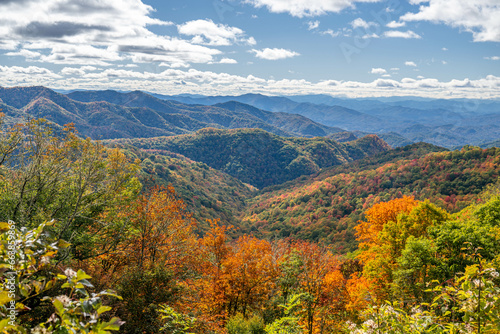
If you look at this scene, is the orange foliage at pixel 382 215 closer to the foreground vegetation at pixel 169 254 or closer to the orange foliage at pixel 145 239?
the foreground vegetation at pixel 169 254

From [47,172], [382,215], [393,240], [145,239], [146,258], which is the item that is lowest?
[146,258]

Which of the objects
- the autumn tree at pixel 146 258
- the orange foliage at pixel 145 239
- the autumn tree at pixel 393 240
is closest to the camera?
the autumn tree at pixel 146 258

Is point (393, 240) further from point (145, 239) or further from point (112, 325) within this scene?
point (112, 325)

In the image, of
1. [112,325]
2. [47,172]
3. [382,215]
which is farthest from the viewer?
[382,215]

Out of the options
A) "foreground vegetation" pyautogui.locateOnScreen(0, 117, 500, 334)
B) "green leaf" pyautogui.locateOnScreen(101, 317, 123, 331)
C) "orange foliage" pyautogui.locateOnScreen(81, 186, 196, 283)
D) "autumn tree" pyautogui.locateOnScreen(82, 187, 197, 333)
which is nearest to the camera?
"green leaf" pyautogui.locateOnScreen(101, 317, 123, 331)

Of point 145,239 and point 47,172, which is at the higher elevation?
point 47,172

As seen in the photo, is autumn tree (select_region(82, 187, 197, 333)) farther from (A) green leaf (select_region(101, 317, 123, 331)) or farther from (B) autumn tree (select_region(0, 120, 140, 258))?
(A) green leaf (select_region(101, 317, 123, 331))

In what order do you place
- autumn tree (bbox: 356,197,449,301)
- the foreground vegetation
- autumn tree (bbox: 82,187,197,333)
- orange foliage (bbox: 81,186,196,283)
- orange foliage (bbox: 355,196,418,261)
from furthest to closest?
orange foliage (bbox: 355,196,418,261) < autumn tree (bbox: 356,197,449,301) < orange foliage (bbox: 81,186,196,283) < autumn tree (bbox: 82,187,197,333) < the foreground vegetation

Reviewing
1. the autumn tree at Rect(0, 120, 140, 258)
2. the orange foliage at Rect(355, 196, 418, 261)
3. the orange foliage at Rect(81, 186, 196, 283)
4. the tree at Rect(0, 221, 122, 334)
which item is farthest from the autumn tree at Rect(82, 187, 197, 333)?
the orange foliage at Rect(355, 196, 418, 261)

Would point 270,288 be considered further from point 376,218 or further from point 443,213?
point 443,213

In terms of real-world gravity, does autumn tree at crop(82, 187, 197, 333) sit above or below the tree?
below

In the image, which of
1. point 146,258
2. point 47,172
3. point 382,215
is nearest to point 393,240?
point 382,215

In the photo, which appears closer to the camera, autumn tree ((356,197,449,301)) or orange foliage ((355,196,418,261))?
autumn tree ((356,197,449,301))

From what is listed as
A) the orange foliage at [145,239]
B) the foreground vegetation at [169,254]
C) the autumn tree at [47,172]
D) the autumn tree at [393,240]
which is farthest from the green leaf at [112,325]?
the autumn tree at [393,240]
